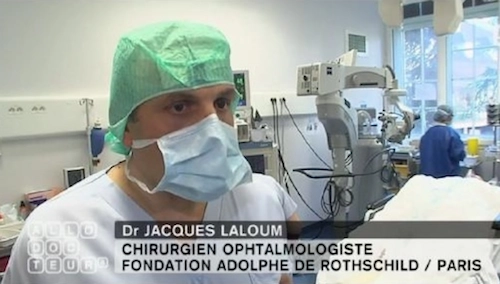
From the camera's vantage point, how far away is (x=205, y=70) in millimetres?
957

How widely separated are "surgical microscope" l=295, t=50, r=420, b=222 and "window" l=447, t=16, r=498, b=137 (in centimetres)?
149

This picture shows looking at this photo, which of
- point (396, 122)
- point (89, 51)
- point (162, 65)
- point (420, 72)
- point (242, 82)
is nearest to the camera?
point (162, 65)

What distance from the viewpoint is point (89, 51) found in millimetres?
A: 3391

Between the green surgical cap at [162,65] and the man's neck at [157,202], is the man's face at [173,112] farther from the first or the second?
the man's neck at [157,202]

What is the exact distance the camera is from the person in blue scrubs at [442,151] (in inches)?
167

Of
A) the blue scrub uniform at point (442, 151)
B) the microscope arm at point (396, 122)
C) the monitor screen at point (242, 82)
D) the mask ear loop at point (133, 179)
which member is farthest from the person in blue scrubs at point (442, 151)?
the mask ear loop at point (133, 179)

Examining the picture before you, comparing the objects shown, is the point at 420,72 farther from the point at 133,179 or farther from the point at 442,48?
the point at 133,179

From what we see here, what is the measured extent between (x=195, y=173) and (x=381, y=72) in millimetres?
3240

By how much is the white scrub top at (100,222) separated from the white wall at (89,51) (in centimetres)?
229

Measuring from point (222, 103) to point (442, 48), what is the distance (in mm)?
5091

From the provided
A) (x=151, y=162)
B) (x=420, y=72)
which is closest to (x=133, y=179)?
(x=151, y=162)

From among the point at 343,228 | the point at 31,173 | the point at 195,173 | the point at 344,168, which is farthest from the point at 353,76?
the point at 195,173

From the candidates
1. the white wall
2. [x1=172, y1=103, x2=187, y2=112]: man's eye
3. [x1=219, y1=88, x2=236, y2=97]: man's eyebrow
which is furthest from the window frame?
[x1=172, y1=103, x2=187, y2=112]: man's eye

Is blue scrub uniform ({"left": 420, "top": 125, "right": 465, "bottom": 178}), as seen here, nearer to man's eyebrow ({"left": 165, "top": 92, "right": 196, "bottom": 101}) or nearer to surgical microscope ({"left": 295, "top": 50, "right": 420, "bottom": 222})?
surgical microscope ({"left": 295, "top": 50, "right": 420, "bottom": 222})
